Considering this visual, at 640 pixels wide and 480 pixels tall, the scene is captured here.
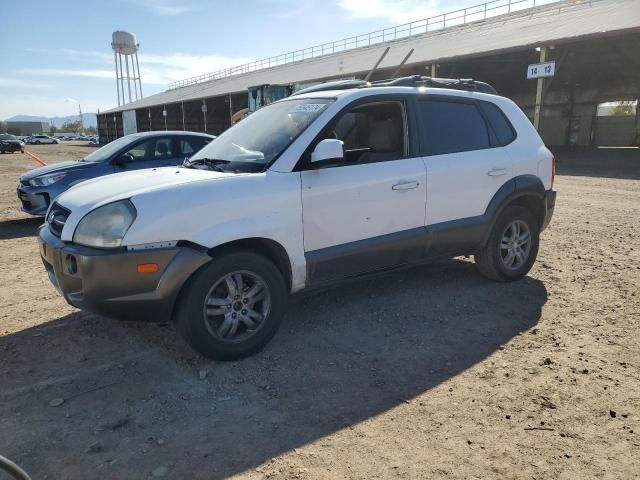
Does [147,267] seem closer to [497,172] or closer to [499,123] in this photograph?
[497,172]

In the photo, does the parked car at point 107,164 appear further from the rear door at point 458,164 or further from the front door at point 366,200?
the rear door at point 458,164

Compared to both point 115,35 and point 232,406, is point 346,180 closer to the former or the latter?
point 232,406

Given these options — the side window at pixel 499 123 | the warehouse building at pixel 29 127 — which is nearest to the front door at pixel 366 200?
the side window at pixel 499 123

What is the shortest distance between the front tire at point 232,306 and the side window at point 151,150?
17.2 feet

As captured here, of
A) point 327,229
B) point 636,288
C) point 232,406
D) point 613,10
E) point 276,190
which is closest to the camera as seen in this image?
point 232,406

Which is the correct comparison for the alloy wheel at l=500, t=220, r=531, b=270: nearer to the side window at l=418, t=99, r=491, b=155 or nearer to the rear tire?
the rear tire

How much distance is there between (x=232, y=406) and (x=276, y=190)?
1461mm

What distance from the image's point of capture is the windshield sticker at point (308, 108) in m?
3.87

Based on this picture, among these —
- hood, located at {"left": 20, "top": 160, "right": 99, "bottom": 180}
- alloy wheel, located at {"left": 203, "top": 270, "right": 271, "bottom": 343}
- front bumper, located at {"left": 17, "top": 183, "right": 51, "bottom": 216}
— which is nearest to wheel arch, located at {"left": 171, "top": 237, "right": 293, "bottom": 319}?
alloy wheel, located at {"left": 203, "top": 270, "right": 271, "bottom": 343}

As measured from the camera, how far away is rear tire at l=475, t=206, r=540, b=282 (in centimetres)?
482

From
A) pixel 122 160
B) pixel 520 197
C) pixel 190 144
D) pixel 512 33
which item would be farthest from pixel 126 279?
pixel 512 33

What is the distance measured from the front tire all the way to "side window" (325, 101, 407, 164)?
123 cm

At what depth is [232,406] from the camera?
2914 mm

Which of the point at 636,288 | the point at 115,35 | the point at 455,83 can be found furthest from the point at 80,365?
the point at 115,35
